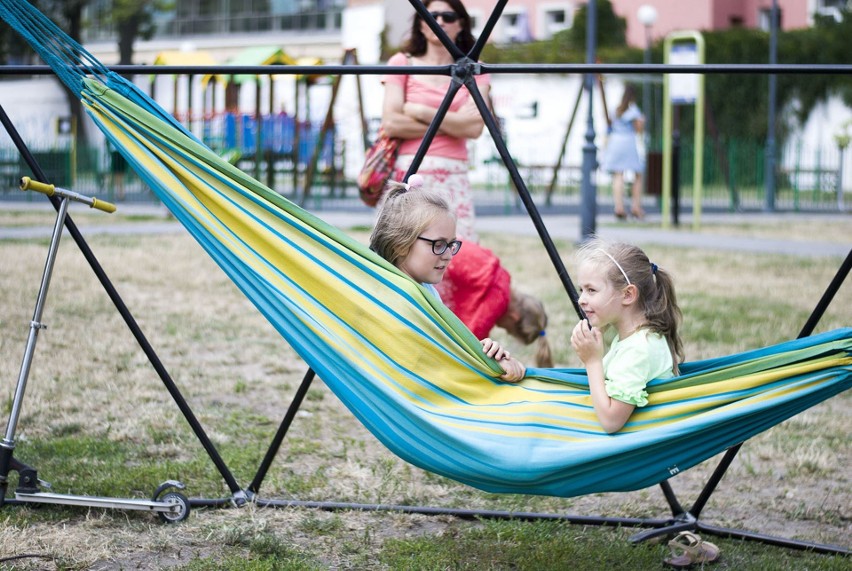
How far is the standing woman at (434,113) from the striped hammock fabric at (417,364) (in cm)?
146

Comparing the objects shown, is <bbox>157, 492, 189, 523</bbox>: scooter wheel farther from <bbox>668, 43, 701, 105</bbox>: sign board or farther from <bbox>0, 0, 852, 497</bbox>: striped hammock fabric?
<bbox>668, 43, 701, 105</bbox>: sign board

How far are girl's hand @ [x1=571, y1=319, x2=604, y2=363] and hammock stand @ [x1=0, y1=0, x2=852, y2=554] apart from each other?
0.24 meters

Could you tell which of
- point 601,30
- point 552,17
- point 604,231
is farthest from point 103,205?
point 552,17

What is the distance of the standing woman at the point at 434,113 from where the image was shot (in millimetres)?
4238

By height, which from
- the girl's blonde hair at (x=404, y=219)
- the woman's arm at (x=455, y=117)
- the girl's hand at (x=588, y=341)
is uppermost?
the woman's arm at (x=455, y=117)

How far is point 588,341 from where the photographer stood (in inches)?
105

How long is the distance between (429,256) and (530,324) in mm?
1680

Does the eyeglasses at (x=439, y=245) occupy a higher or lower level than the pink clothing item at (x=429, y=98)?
lower

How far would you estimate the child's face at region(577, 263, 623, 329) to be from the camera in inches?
108

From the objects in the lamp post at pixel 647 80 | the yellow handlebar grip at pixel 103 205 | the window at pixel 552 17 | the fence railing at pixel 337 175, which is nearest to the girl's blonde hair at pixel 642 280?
the yellow handlebar grip at pixel 103 205

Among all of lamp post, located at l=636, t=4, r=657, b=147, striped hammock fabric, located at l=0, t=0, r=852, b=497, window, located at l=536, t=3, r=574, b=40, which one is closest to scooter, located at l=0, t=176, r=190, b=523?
striped hammock fabric, located at l=0, t=0, r=852, b=497

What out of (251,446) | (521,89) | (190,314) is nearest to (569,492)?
(251,446)

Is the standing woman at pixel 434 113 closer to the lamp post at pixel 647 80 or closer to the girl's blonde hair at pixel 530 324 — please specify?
the girl's blonde hair at pixel 530 324

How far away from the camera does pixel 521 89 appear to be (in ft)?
87.1
